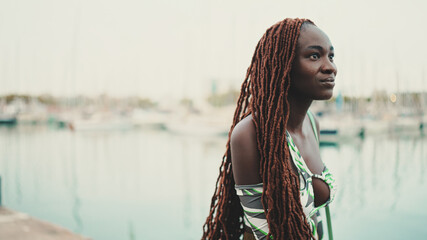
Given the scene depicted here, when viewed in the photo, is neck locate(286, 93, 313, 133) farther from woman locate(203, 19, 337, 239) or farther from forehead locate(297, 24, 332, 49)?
forehead locate(297, 24, 332, 49)

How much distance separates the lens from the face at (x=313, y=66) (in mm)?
983

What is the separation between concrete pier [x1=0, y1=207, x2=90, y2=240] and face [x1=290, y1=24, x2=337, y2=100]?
9.79ft

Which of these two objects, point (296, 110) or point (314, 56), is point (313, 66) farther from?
point (296, 110)

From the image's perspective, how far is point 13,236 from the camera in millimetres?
3486

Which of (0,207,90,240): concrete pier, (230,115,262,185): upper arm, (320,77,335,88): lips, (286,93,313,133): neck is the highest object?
(320,77,335,88): lips

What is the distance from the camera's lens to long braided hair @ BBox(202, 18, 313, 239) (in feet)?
2.99

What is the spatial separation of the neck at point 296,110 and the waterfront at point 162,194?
495 centimetres

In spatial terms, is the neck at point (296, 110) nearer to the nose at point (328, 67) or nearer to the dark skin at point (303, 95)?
the dark skin at point (303, 95)

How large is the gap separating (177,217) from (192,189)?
267 cm

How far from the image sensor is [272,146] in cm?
92

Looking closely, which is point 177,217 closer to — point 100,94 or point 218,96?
point 218,96

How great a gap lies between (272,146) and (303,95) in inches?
7.9

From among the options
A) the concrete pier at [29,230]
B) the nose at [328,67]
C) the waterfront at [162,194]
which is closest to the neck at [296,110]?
the nose at [328,67]

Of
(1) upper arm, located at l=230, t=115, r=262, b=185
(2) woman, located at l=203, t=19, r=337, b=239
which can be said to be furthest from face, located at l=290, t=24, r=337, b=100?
(1) upper arm, located at l=230, t=115, r=262, b=185
